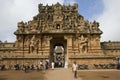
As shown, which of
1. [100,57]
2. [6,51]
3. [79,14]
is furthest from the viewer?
[6,51]

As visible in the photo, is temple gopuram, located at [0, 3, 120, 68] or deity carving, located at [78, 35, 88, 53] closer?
deity carving, located at [78, 35, 88, 53]

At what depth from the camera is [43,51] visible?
47.2 m

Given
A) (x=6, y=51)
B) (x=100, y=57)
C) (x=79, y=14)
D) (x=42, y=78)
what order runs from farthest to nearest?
1. (x=6, y=51)
2. (x=79, y=14)
3. (x=100, y=57)
4. (x=42, y=78)

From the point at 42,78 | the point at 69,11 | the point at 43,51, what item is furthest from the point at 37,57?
the point at 42,78

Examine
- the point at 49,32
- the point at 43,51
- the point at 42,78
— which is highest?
the point at 49,32

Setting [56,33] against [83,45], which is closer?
[83,45]

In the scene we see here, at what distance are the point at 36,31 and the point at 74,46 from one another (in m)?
7.29

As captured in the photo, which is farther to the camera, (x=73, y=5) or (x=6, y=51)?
(x=6, y=51)

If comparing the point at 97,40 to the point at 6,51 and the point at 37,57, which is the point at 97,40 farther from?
the point at 6,51

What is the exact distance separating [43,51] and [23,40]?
415 cm

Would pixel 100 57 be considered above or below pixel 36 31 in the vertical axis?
below

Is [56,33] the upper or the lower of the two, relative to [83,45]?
upper

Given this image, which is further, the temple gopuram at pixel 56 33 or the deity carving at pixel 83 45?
the temple gopuram at pixel 56 33

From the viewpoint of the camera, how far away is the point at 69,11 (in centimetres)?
4875
